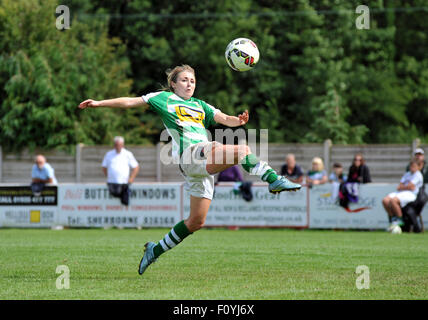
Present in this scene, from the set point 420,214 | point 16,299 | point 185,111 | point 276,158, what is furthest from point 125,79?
point 16,299

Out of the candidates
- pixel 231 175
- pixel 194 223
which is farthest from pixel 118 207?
pixel 194 223

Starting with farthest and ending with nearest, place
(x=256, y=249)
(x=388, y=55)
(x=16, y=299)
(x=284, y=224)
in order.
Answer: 1. (x=388, y=55)
2. (x=284, y=224)
3. (x=256, y=249)
4. (x=16, y=299)

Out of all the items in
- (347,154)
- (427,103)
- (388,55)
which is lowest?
(347,154)

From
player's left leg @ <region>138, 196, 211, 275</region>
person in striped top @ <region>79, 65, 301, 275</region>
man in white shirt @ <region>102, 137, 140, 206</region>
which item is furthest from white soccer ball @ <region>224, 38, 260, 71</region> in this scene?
man in white shirt @ <region>102, 137, 140, 206</region>

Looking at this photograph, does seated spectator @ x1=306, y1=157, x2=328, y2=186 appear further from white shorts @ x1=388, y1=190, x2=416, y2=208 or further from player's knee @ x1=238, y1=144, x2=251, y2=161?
player's knee @ x1=238, y1=144, x2=251, y2=161

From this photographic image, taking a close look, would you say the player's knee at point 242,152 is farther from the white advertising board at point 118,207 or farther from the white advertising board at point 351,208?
the white advertising board at point 118,207

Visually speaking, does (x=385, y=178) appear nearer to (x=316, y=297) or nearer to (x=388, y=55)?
(x=388, y=55)

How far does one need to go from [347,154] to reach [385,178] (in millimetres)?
1488

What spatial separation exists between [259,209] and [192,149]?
32.5 feet

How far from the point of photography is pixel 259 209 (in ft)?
58.6

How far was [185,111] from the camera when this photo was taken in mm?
8445

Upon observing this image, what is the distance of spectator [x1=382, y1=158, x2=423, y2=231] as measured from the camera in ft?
53.6

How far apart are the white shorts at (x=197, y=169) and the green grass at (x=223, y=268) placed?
941 mm

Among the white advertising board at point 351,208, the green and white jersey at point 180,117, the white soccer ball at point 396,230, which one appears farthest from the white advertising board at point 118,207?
the green and white jersey at point 180,117
